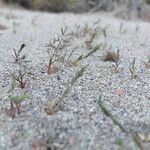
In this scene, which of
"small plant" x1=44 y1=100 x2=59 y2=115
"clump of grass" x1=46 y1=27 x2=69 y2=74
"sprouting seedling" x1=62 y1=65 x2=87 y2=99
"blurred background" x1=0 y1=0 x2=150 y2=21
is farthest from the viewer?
"blurred background" x1=0 y1=0 x2=150 y2=21

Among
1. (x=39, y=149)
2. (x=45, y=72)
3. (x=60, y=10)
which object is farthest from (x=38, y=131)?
(x=60, y=10)

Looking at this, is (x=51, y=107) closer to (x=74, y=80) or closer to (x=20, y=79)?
(x=74, y=80)

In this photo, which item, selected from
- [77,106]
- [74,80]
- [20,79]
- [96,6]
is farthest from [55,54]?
[96,6]

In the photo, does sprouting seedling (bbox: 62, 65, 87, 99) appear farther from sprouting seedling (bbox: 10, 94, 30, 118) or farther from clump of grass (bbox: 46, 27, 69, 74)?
clump of grass (bbox: 46, 27, 69, 74)

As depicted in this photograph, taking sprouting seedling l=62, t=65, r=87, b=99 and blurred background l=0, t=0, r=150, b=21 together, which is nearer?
sprouting seedling l=62, t=65, r=87, b=99

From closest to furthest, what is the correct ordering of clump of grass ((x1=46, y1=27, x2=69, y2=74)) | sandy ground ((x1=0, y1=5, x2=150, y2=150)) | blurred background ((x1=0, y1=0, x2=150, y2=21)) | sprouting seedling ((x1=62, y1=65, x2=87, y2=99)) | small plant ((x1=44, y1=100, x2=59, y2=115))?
sandy ground ((x1=0, y1=5, x2=150, y2=150)) → small plant ((x1=44, y1=100, x2=59, y2=115)) → sprouting seedling ((x1=62, y1=65, x2=87, y2=99)) → clump of grass ((x1=46, y1=27, x2=69, y2=74)) → blurred background ((x1=0, y1=0, x2=150, y2=21))

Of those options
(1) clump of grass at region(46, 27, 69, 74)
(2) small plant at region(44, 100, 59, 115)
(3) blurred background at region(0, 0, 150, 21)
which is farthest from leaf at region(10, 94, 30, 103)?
(3) blurred background at region(0, 0, 150, 21)

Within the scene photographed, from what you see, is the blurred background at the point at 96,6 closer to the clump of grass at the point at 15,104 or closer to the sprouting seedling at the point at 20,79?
the sprouting seedling at the point at 20,79

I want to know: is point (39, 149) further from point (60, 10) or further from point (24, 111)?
point (60, 10)

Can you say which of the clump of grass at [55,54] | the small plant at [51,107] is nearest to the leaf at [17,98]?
the small plant at [51,107]
